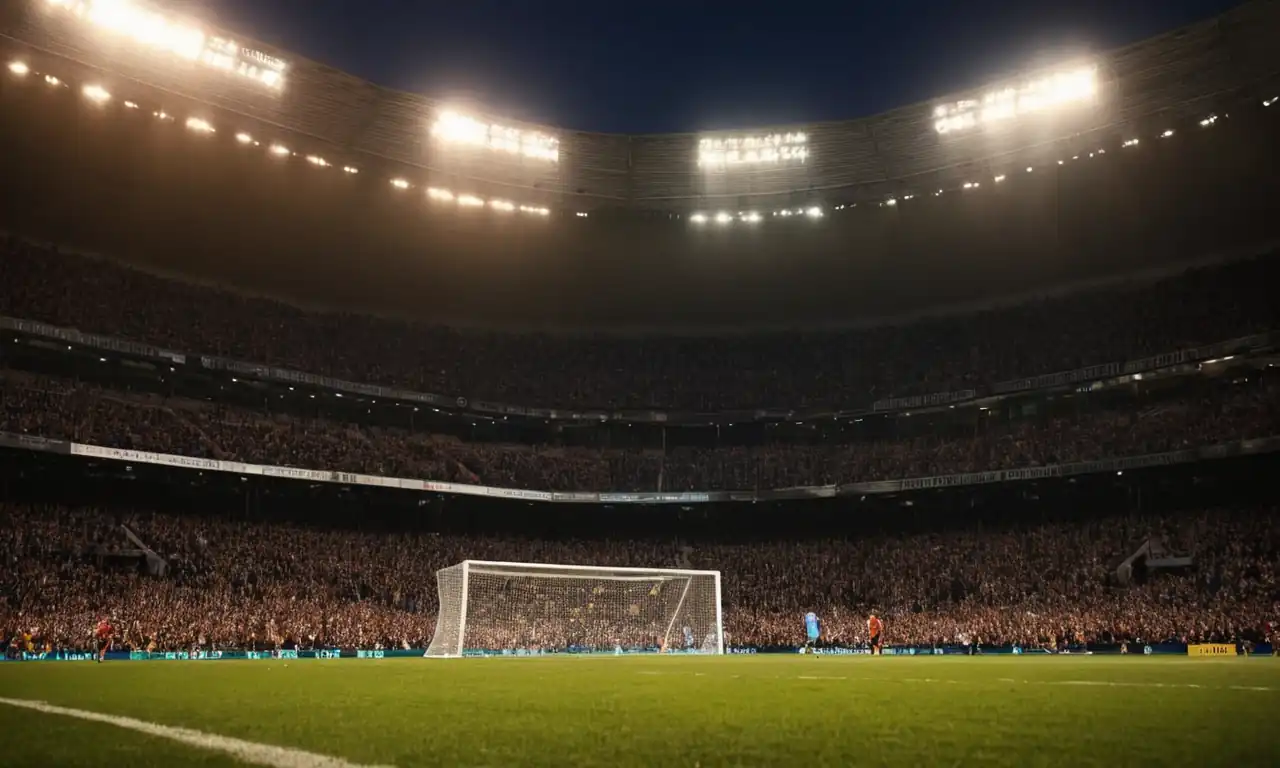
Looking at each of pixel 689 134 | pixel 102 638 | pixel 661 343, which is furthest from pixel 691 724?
pixel 661 343

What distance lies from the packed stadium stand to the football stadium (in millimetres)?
159

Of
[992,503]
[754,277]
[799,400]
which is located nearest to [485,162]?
[754,277]

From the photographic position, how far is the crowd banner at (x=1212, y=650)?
25641 mm

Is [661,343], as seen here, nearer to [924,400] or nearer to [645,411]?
[645,411]

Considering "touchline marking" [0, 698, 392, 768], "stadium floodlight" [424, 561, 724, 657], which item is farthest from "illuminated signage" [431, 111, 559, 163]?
"touchline marking" [0, 698, 392, 768]

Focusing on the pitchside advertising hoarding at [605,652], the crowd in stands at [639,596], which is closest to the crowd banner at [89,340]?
the crowd in stands at [639,596]

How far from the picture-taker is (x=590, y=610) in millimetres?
31719

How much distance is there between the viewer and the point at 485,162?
35.5 metres

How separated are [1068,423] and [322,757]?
3813 centimetres

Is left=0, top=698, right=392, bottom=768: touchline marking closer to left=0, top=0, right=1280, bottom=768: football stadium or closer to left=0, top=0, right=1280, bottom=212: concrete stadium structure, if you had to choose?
left=0, top=0, right=1280, bottom=768: football stadium

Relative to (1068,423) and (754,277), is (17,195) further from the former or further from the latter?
(1068,423)

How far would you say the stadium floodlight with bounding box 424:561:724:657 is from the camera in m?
29.9

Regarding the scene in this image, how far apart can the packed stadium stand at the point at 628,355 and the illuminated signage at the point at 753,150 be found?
212 millimetres

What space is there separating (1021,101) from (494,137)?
19578 mm
